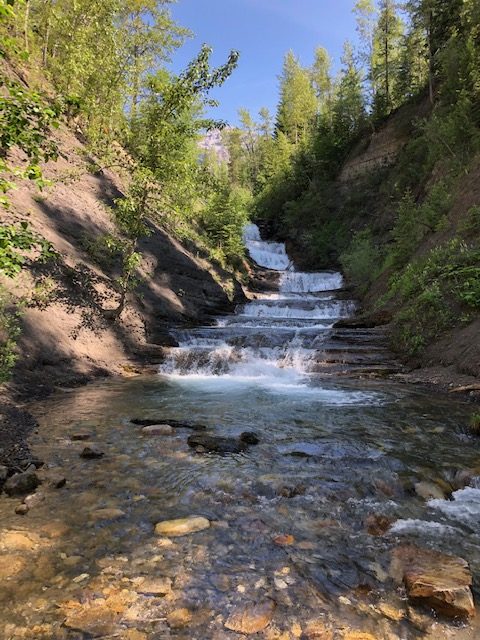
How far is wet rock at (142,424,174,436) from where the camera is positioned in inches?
248

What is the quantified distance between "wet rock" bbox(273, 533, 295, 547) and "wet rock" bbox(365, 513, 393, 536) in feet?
2.41

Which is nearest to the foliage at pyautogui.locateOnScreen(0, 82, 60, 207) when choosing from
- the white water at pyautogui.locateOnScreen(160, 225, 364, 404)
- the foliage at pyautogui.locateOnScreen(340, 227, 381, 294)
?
the white water at pyautogui.locateOnScreen(160, 225, 364, 404)

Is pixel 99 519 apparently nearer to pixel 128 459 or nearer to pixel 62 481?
pixel 62 481

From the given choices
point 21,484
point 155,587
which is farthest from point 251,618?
point 21,484

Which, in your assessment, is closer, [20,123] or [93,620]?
[93,620]

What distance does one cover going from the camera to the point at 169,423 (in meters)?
6.90

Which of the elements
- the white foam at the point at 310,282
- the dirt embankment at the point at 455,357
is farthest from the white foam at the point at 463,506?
the white foam at the point at 310,282

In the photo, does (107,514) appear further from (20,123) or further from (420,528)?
(20,123)

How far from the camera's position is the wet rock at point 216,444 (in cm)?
568

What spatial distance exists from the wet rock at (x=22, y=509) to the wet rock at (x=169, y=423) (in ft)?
9.53

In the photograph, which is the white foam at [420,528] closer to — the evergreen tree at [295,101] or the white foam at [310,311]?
the white foam at [310,311]

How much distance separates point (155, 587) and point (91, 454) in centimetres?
268

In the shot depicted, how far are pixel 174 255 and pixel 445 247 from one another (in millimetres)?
12166

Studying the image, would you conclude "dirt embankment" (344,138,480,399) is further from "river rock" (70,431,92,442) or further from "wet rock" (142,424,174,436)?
"river rock" (70,431,92,442)
